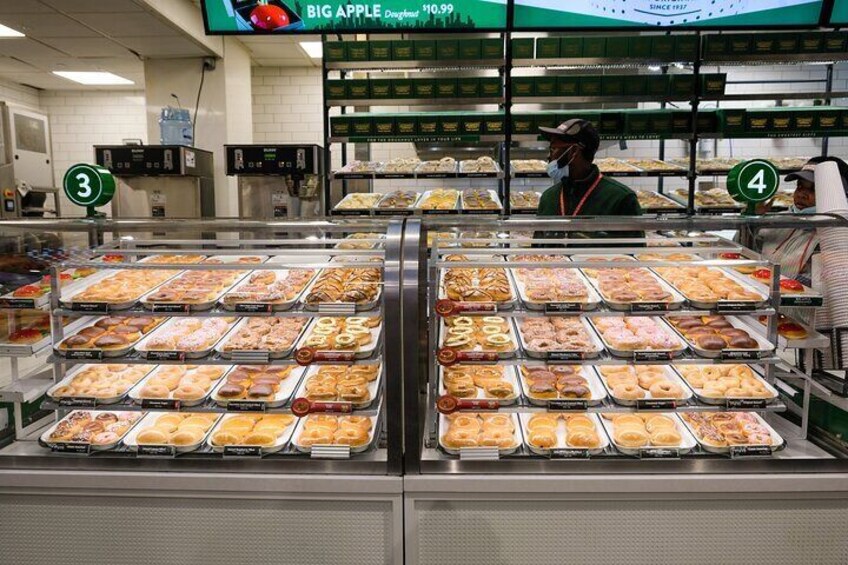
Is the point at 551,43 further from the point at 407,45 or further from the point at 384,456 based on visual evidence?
the point at 384,456

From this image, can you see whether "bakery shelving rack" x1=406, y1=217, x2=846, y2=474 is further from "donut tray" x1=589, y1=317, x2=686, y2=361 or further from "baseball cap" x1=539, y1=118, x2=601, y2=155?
"baseball cap" x1=539, y1=118, x2=601, y2=155

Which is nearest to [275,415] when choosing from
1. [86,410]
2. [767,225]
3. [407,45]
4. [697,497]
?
[86,410]

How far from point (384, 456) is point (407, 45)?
12.5 ft

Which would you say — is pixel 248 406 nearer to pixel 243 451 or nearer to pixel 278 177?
pixel 243 451

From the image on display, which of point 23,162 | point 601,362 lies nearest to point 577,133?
point 601,362

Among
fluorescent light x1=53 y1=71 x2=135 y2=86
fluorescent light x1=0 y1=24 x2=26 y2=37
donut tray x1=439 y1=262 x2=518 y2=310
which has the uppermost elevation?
fluorescent light x1=53 y1=71 x2=135 y2=86

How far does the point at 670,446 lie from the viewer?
207 cm

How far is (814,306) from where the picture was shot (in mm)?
2186

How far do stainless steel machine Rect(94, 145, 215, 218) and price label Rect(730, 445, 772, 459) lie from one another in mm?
4609

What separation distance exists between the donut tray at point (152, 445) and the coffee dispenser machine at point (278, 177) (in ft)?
9.04

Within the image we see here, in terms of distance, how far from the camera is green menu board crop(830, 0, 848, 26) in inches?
146

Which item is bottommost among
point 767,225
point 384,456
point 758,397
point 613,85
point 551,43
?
point 384,456

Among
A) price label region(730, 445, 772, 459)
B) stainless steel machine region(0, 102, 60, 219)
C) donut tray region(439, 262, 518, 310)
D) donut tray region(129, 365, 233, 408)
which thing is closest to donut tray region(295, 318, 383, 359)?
donut tray region(439, 262, 518, 310)

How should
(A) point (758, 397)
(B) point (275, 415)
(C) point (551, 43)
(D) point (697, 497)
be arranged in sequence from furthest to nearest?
(C) point (551, 43) → (B) point (275, 415) → (A) point (758, 397) → (D) point (697, 497)
